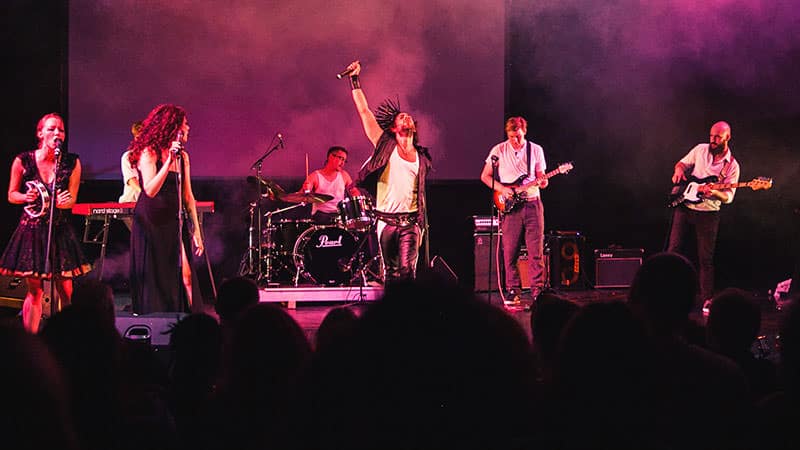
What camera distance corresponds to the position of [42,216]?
6.41 metres

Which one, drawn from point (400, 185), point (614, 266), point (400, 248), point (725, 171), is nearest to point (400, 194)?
point (400, 185)

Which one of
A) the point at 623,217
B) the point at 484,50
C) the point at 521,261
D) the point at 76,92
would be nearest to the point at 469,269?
the point at 521,261

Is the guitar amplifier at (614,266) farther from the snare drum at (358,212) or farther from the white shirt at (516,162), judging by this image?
the snare drum at (358,212)

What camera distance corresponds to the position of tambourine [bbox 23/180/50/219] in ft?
20.9

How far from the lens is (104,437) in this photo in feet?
6.31

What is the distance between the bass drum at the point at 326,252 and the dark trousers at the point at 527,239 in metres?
2.33

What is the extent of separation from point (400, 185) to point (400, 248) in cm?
63

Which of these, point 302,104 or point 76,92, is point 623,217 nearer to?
point 302,104

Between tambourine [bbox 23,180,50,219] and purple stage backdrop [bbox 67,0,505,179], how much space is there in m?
4.54

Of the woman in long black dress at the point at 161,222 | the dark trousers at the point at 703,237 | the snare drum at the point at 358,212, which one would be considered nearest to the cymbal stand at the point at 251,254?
the snare drum at the point at 358,212

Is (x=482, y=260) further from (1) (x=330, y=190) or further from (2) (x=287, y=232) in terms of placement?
(2) (x=287, y=232)

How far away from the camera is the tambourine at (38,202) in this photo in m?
6.38

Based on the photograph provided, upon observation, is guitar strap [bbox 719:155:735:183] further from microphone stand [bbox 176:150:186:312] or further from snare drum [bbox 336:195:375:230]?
microphone stand [bbox 176:150:186:312]

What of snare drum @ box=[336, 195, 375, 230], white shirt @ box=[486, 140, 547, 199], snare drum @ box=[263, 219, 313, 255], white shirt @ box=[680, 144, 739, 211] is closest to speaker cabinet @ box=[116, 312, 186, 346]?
snare drum @ box=[336, 195, 375, 230]
